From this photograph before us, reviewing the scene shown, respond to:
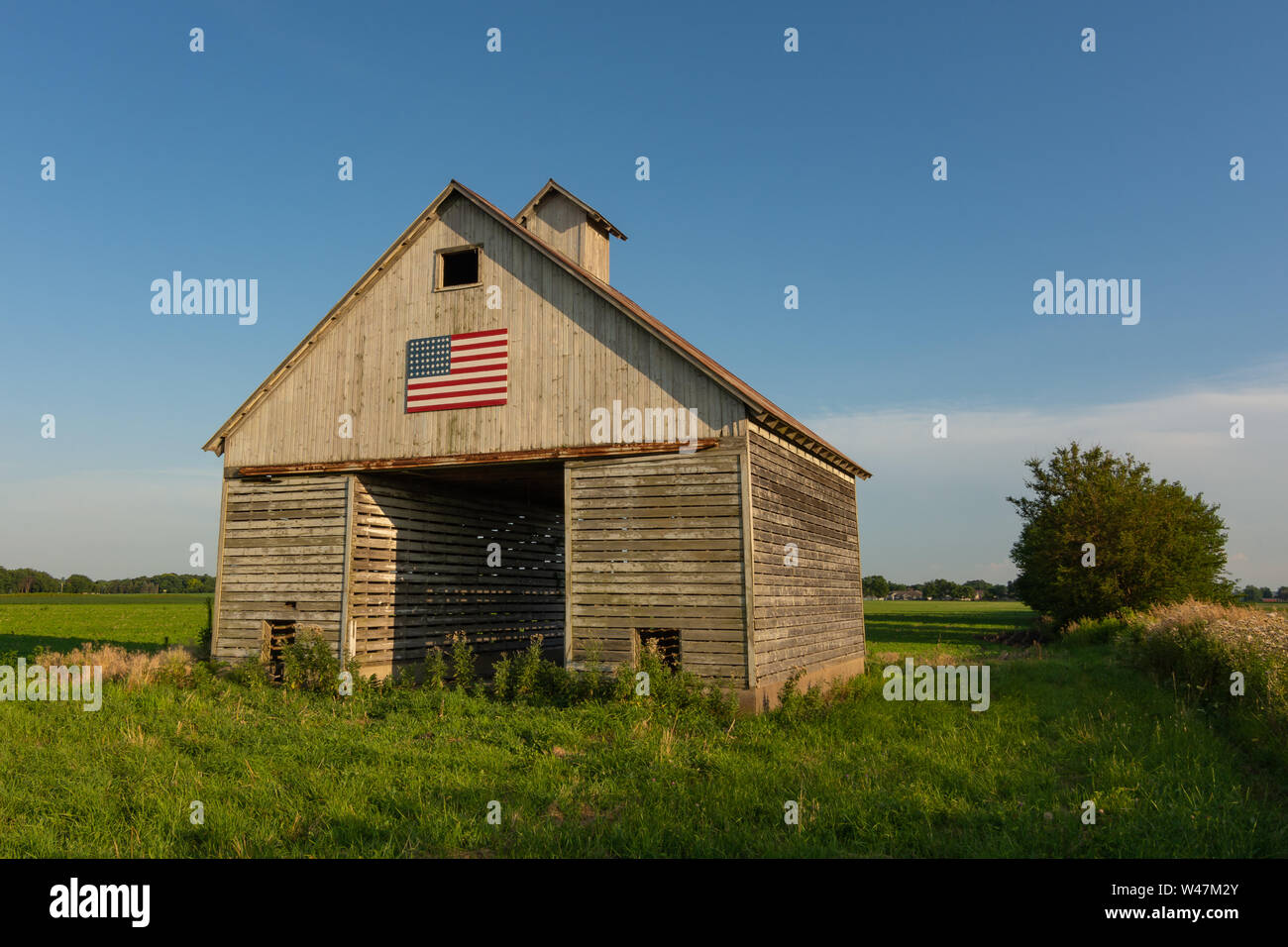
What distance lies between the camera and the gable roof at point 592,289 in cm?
1500

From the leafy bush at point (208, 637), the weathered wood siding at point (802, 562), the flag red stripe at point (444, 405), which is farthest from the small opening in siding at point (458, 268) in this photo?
the leafy bush at point (208, 637)

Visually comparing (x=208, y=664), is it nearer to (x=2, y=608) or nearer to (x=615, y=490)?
(x=615, y=490)

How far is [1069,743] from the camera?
39.5ft

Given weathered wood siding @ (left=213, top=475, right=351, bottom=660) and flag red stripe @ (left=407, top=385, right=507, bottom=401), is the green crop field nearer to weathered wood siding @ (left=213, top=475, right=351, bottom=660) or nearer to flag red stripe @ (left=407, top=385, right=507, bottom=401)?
weathered wood siding @ (left=213, top=475, right=351, bottom=660)

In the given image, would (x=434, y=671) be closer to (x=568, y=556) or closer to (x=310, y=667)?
(x=310, y=667)

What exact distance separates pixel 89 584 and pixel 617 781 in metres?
180

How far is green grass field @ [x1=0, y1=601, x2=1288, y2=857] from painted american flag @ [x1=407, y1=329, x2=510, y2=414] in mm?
6098

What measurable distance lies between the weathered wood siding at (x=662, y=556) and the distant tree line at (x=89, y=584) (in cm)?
14933

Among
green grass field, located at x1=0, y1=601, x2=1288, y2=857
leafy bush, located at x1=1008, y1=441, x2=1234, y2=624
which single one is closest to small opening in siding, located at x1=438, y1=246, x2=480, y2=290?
green grass field, located at x1=0, y1=601, x2=1288, y2=857

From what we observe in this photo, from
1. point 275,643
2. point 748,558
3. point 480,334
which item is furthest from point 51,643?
point 748,558

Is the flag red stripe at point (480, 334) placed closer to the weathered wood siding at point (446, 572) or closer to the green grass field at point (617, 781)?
the weathered wood siding at point (446, 572)

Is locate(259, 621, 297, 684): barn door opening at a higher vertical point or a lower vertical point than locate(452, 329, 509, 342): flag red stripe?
lower

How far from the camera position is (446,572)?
66.5 ft

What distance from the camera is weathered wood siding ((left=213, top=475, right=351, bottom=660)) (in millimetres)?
17781
